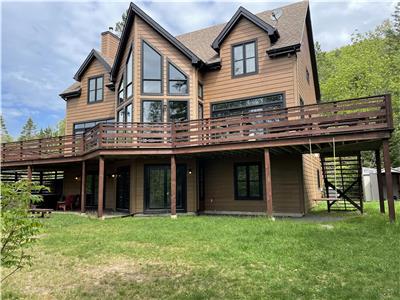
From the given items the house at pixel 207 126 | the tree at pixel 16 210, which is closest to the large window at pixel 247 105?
the house at pixel 207 126

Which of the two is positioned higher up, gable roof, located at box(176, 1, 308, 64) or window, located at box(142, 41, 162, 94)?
gable roof, located at box(176, 1, 308, 64)

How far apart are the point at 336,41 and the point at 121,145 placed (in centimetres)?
4338

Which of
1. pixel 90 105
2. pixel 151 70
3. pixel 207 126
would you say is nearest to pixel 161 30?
pixel 151 70

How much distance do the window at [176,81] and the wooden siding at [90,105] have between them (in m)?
4.94

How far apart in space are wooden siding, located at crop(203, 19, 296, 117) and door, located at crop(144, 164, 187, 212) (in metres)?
3.72

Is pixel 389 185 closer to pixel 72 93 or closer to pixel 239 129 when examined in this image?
pixel 239 129

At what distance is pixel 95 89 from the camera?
717 inches

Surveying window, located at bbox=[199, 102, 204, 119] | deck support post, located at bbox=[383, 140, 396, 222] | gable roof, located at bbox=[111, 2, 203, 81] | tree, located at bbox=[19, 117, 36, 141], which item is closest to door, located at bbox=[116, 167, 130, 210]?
window, located at bbox=[199, 102, 204, 119]

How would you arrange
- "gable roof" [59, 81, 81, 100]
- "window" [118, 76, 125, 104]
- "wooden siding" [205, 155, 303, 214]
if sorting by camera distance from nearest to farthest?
"wooden siding" [205, 155, 303, 214] < "window" [118, 76, 125, 104] < "gable roof" [59, 81, 81, 100]

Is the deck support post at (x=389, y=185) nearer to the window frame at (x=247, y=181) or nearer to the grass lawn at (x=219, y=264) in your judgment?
the grass lawn at (x=219, y=264)

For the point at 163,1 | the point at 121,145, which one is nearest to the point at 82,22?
the point at 163,1

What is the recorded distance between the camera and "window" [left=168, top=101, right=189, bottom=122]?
13.9m

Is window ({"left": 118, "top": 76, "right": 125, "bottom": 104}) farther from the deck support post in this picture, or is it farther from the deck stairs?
the deck support post

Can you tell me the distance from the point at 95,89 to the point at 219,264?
1557 cm
